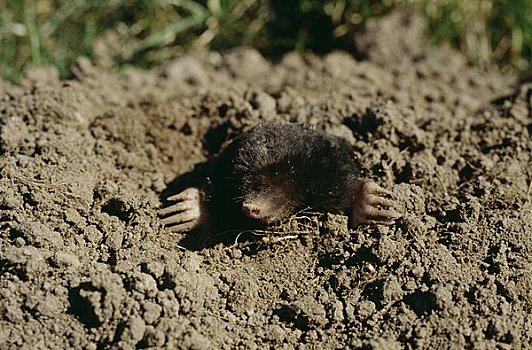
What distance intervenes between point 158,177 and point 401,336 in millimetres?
1527

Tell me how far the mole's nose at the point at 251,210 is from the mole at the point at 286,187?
0.14 feet

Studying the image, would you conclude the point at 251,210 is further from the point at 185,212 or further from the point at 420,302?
the point at 420,302

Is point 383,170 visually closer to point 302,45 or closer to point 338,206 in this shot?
point 338,206

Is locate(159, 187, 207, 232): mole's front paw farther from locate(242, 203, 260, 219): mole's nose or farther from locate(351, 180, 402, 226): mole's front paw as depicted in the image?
locate(351, 180, 402, 226): mole's front paw

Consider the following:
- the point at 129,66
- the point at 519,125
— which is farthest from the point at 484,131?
the point at 129,66

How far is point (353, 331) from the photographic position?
2.95 m

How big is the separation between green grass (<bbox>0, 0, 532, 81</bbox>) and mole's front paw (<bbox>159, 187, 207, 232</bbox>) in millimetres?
1772

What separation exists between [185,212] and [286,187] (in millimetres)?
476

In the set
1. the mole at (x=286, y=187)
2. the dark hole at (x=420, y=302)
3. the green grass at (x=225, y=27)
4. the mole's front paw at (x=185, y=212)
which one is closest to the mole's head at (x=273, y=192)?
the mole at (x=286, y=187)

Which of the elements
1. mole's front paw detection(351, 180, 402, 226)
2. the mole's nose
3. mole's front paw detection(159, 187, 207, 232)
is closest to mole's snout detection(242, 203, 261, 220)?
the mole's nose

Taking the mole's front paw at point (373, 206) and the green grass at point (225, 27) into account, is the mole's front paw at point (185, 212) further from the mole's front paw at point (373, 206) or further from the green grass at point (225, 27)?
the green grass at point (225, 27)

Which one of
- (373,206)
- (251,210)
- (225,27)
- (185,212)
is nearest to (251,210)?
(251,210)

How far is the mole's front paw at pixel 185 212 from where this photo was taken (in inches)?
134

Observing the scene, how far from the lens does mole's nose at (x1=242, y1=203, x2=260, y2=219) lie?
10.6ft
